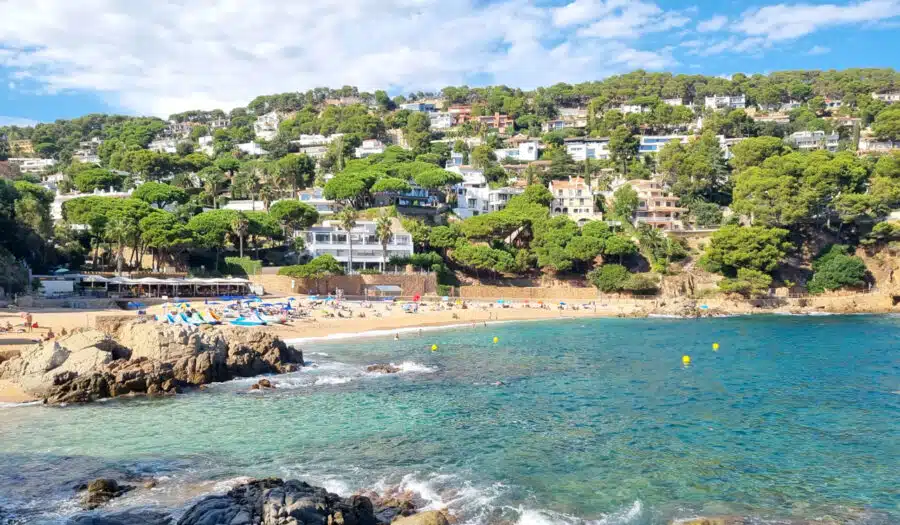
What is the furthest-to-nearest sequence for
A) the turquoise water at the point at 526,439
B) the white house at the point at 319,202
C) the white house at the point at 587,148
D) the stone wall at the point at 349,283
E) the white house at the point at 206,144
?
the white house at the point at 206,144
the white house at the point at 587,148
the white house at the point at 319,202
the stone wall at the point at 349,283
the turquoise water at the point at 526,439

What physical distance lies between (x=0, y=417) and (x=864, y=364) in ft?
131

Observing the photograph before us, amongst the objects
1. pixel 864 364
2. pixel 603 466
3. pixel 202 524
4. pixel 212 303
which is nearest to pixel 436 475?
pixel 603 466

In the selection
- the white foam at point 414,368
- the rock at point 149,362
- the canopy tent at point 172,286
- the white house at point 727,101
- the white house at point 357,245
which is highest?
the white house at point 727,101

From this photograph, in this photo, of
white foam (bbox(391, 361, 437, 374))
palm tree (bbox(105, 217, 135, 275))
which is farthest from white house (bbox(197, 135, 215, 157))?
white foam (bbox(391, 361, 437, 374))

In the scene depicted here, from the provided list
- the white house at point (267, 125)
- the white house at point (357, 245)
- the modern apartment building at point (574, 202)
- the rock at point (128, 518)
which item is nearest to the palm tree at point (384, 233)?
the white house at point (357, 245)

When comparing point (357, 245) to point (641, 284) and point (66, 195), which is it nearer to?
point (641, 284)

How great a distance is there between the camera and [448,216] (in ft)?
270

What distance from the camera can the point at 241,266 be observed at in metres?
62.1

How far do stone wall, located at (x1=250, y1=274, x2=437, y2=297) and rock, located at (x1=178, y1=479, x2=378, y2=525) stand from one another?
46989 millimetres

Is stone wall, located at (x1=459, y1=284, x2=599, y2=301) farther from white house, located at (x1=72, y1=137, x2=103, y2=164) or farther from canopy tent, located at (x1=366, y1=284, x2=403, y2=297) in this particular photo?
white house, located at (x1=72, y1=137, x2=103, y2=164)

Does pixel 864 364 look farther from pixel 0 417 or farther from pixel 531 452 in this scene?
pixel 0 417

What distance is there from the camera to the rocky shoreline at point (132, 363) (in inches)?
1011

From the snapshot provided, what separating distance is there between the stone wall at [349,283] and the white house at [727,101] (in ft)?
358

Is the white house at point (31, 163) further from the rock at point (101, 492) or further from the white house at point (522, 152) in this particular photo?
the rock at point (101, 492)
